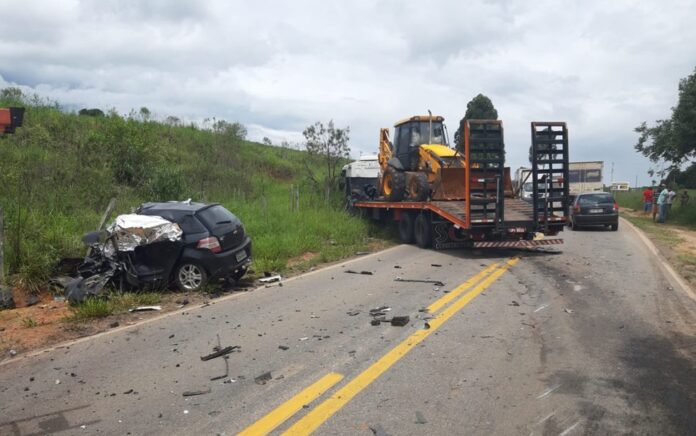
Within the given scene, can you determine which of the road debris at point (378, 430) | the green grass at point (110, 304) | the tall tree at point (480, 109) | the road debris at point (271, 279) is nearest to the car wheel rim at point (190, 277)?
the green grass at point (110, 304)

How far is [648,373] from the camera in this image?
16.1 feet

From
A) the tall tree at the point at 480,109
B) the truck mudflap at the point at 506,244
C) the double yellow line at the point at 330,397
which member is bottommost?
the double yellow line at the point at 330,397

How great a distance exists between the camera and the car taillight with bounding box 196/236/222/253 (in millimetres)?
9016

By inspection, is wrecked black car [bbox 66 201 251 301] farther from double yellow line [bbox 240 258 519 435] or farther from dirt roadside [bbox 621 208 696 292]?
dirt roadside [bbox 621 208 696 292]

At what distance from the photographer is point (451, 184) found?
1450cm

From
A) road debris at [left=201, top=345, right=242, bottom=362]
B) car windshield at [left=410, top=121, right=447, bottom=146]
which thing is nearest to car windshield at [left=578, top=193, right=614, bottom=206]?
car windshield at [left=410, top=121, right=447, bottom=146]

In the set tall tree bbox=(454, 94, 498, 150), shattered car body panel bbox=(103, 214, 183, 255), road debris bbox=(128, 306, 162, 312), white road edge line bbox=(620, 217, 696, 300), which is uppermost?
tall tree bbox=(454, 94, 498, 150)

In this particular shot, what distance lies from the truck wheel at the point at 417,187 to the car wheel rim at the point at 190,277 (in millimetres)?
7482

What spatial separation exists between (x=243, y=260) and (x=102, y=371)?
446cm

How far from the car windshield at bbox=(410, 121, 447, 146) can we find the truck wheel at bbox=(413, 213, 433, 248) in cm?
267

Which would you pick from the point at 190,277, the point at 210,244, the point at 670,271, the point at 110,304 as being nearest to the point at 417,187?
the point at 670,271

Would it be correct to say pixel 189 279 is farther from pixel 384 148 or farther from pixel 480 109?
pixel 480 109

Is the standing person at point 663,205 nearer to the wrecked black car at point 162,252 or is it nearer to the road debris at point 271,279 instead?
the road debris at point 271,279

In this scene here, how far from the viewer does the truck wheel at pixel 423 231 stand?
14.6 meters
